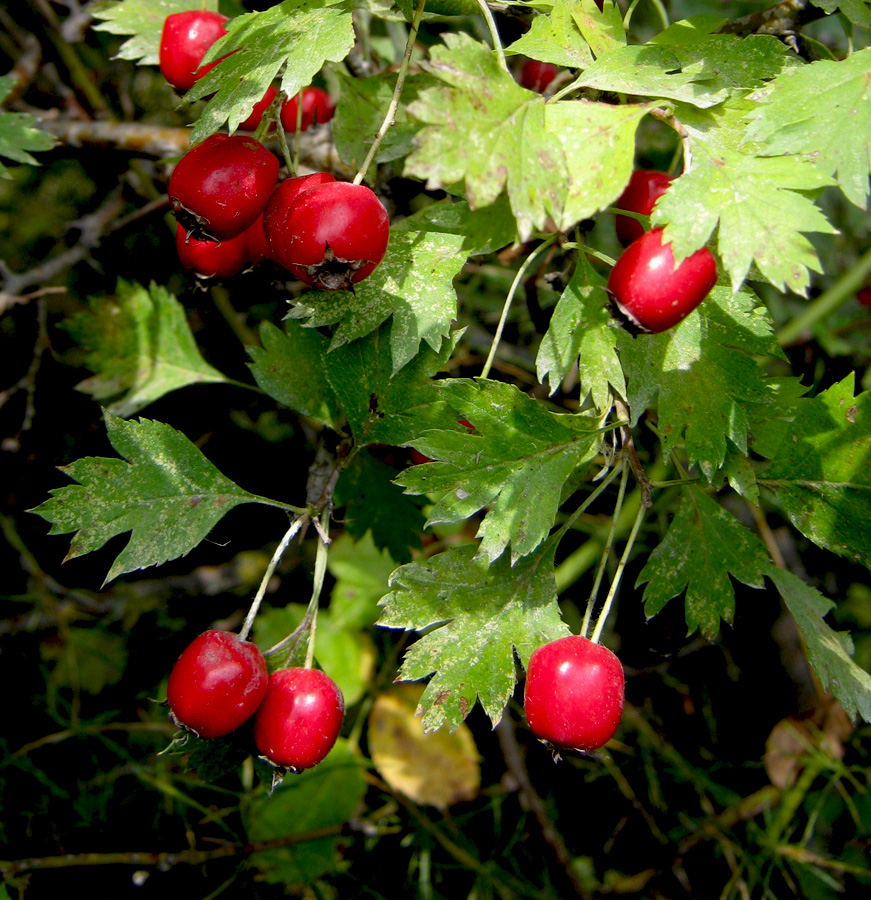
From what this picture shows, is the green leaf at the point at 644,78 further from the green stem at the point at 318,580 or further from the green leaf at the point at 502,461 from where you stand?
the green stem at the point at 318,580

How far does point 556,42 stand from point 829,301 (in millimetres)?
1458

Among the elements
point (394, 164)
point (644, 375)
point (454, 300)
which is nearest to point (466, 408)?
point (454, 300)

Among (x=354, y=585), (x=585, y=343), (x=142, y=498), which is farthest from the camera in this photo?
(x=354, y=585)

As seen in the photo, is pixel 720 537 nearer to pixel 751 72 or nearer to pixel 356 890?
pixel 751 72

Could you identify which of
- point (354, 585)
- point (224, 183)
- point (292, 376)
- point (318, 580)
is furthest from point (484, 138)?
point (354, 585)

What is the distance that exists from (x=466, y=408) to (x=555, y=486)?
18 centimetres

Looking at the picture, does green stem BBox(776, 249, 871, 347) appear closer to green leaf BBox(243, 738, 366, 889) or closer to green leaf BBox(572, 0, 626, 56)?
green leaf BBox(572, 0, 626, 56)

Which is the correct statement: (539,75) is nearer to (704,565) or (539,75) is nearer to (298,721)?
(704,565)

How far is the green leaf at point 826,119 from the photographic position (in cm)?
91

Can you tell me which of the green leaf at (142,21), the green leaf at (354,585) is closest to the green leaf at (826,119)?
the green leaf at (142,21)

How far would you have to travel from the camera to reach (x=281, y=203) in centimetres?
104

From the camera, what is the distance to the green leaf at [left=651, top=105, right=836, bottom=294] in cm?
86

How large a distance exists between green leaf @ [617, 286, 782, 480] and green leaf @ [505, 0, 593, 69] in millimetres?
416

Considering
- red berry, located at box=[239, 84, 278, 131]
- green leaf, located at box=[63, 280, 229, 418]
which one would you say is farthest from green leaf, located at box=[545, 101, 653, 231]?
green leaf, located at box=[63, 280, 229, 418]
